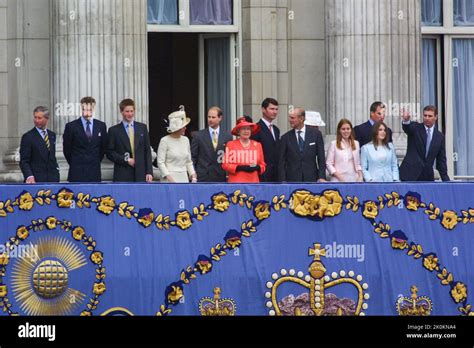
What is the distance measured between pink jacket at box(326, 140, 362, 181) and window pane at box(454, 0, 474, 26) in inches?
176

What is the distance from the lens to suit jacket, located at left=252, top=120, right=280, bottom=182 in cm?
2128

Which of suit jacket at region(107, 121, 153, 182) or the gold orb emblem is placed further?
suit jacket at region(107, 121, 153, 182)

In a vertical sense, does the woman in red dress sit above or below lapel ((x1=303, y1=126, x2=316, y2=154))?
below

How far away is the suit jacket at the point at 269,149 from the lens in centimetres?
2128

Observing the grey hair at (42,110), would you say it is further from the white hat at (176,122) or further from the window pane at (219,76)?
the window pane at (219,76)

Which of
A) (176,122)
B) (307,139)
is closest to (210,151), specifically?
(176,122)

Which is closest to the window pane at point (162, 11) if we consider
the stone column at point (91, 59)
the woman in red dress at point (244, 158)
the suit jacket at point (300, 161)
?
the stone column at point (91, 59)

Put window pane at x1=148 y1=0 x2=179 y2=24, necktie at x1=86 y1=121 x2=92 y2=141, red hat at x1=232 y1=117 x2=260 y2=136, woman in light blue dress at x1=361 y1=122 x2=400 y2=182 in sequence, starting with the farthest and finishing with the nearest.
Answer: window pane at x1=148 y1=0 x2=179 y2=24
necktie at x1=86 y1=121 x2=92 y2=141
woman in light blue dress at x1=361 y1=122 x2=400 y2=182
red hat at x1=232 y1=117 x2=260 y2=136

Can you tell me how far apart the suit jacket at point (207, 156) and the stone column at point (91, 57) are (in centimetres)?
163

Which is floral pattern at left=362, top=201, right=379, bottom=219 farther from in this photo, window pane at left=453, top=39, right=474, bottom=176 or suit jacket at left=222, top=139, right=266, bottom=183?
window pane at left=453, top=39, right=474, bottom=176

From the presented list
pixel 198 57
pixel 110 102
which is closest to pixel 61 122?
pixel 110 102

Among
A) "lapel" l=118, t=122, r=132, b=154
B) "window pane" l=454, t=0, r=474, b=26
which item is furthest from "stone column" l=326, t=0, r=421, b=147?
"lapel" l=118, t=122, r=132, b=154

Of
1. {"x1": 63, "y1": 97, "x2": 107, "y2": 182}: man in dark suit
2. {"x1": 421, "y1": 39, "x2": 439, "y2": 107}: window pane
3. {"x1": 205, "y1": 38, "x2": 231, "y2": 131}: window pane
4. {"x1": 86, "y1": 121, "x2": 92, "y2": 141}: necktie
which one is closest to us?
{"x1": 63, "y1": 97, "x2": 107, "y2": 182}: man in dark suit

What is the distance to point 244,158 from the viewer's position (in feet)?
66.9
